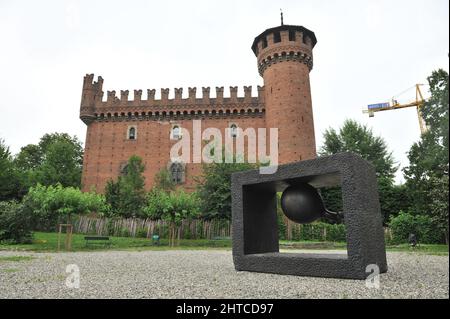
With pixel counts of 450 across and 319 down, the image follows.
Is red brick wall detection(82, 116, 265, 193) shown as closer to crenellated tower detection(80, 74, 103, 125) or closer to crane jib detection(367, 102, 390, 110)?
crenellated tower detection(80, 74, 103, 125)

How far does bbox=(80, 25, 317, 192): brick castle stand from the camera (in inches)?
1251

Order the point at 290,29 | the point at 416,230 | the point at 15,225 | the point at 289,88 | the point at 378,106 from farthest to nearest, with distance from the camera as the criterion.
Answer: the point at 378,106
the point at 290,29
the point at 289,88
the point at 416,230
the point at 15,225

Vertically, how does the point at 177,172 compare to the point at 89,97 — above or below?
below

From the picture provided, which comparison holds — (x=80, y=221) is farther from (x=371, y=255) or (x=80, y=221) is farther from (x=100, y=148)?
(x=371, y=255)

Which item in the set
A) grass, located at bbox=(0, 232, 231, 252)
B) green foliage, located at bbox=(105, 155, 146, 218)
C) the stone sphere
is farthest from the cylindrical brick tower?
the stone sphere

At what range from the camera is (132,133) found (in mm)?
36375

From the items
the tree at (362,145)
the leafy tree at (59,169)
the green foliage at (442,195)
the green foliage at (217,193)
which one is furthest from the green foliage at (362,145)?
the leafy tree at (59,169)

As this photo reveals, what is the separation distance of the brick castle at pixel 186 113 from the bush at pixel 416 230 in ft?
39.5

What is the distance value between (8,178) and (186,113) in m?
19.8

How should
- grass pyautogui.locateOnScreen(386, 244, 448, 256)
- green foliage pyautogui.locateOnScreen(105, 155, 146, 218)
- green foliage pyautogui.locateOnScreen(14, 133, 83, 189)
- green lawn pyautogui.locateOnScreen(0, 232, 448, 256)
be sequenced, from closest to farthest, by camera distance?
grass pyautogui.locateOnScreen(386, 244, 448, 256) → green lawn pyautogui.locateOnScreen(0, 232, 448, 256) → green foliage pyautogui.locateOnScreen(105, 155, 146, 218) → green foliage pyautogui.locateOnScreen(14, 133, 83, 189)

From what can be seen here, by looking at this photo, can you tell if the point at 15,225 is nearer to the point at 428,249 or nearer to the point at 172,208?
the point at 172,208

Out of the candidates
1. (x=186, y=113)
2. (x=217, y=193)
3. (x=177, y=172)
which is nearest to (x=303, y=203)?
(x=217, y=193)

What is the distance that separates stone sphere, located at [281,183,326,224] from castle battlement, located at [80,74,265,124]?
2778 centimetres

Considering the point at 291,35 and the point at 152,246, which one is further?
the point at 291,35
